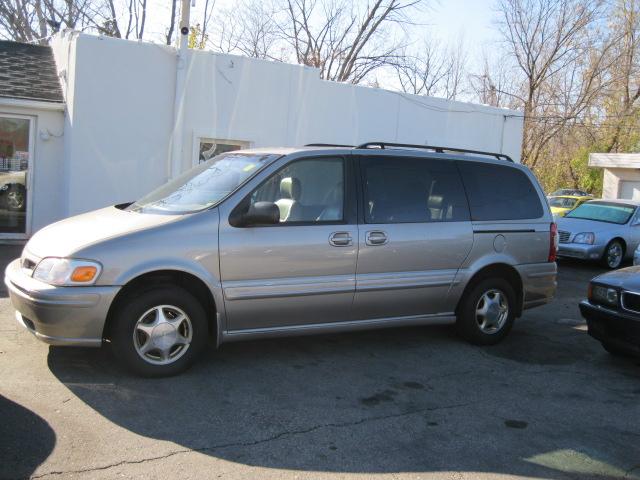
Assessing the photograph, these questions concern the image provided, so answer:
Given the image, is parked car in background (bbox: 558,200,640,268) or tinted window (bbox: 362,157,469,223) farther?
parked car in background (bbox: 558,200,640,268)

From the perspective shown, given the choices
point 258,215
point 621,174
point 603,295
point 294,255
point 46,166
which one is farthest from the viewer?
point 621,174

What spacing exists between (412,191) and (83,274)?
2.95 metres

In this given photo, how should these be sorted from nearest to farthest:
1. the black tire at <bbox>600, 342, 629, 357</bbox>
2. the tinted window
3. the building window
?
the tinted window < the black tire at <bbox>600, 342, 629, 357</bbox> < the building window

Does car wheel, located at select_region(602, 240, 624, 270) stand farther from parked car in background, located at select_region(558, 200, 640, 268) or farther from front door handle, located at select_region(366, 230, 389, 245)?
front door handle, located at select_region(366, 230, 389, 245)

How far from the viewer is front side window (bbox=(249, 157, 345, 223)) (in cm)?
516

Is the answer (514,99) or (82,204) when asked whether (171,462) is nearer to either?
(82,204)

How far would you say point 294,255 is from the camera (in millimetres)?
5027

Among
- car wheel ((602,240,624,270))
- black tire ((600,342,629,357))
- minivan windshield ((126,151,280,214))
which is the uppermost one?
minivan windshield ((126,151,280,214))

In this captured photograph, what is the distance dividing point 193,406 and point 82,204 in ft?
25.2

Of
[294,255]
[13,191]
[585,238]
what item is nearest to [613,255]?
[585,238]

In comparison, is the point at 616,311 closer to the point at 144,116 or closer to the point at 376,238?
the point at 376,238

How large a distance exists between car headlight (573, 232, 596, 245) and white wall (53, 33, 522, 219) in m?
4.36

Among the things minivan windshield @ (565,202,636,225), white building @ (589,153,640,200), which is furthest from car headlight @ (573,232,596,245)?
white building @ (589,153,640,200)

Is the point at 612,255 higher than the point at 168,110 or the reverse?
Result: the reverse
